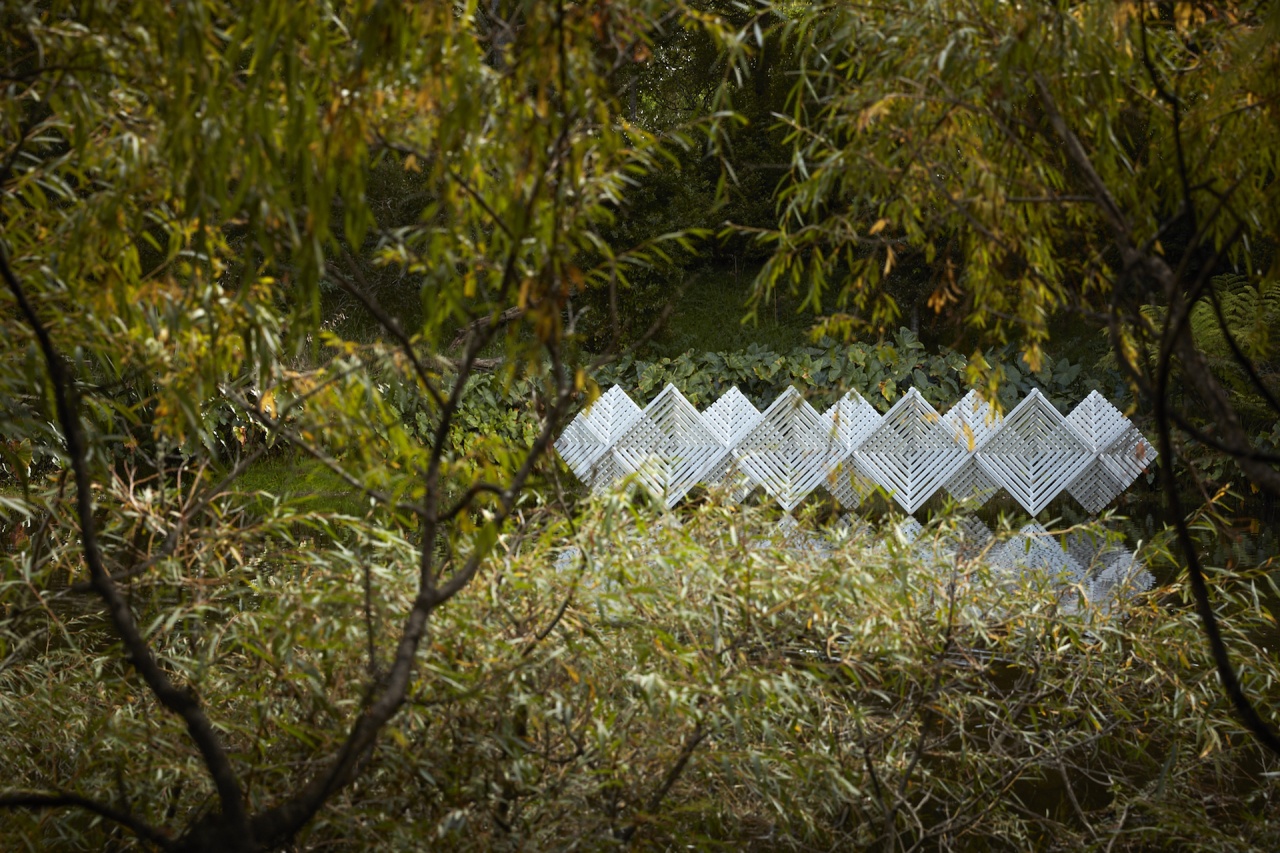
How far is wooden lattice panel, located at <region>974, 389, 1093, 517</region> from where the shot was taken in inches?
265

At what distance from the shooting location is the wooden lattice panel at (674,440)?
6.82m

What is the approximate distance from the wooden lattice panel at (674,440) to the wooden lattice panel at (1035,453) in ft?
4.81

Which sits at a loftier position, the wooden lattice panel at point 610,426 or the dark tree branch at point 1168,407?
the dark tree branch at point 1168,407

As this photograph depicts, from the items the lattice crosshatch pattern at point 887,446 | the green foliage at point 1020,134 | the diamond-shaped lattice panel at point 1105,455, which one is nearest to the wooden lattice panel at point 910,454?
the lattice crosshatch pattern at point 887,446

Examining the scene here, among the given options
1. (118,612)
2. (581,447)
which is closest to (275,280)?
(118,612)

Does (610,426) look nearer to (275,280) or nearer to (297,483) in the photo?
(297,483)

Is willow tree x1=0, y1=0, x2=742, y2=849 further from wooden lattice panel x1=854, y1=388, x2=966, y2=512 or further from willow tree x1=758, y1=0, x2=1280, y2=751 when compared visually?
wooden lattice panel x1=854, y1=388, x2=966, y2=512

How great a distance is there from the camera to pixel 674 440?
23.4 feet

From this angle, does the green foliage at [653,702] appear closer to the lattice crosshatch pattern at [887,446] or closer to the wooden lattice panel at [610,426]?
the lattice crosshatch pattern at [887,446]

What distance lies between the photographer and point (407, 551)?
8.13 feet

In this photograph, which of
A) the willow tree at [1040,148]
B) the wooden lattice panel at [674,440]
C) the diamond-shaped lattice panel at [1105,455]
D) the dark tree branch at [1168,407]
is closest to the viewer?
the dark tree branch at [1168,407]

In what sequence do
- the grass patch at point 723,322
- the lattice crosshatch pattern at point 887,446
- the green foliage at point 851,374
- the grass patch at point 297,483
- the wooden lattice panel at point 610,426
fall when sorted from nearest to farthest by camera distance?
the grass patch at point 297,483
the lattice crosshatch pattern at point 887,446
the wooden lattice panel at point 610,426
the green foliage at point 851,374
the grass patch at point 723,322

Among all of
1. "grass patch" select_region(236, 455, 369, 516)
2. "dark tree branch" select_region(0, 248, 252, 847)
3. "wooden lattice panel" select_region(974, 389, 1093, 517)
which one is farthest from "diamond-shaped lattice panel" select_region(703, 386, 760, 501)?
"dark tree branch" select_region(0, 248, 252, 847)

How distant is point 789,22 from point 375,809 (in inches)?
69.6
